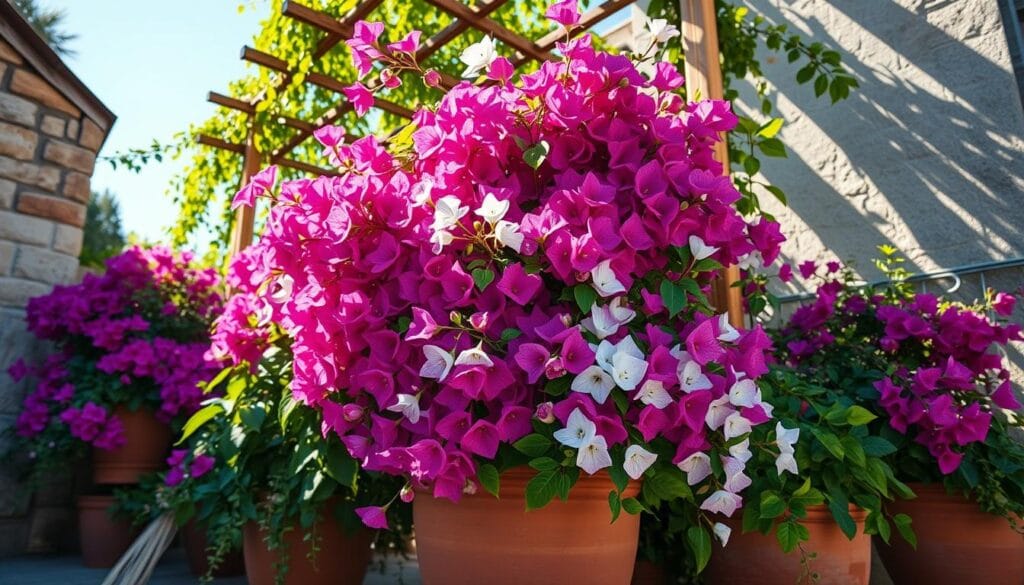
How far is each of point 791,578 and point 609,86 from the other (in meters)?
1.11

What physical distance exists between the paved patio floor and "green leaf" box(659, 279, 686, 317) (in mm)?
1318

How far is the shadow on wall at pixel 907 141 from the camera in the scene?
2.59 metres

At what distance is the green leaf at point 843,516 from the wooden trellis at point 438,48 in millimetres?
559

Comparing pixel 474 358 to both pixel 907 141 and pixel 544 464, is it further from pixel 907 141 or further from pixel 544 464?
pixel 907 141

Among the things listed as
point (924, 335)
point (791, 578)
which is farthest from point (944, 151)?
point (791, 578)

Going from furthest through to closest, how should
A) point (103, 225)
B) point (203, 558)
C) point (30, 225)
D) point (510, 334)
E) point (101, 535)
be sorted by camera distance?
point (103, 225)
point (30, 225)
point (101, 535)
point (203, 558)
point (510, 334)

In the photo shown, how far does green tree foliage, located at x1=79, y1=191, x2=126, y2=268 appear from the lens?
56.1 feet

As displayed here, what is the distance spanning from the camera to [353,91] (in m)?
1.60

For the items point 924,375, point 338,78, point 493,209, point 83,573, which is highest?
point 338,78

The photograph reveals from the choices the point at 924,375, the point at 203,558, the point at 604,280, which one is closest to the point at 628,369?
the point at 604,280

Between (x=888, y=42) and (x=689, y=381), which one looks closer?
(x=689, y=381)

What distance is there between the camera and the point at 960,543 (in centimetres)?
177

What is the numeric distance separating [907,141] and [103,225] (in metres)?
23.8

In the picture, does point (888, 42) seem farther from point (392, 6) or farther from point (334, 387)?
point (334, 387)
